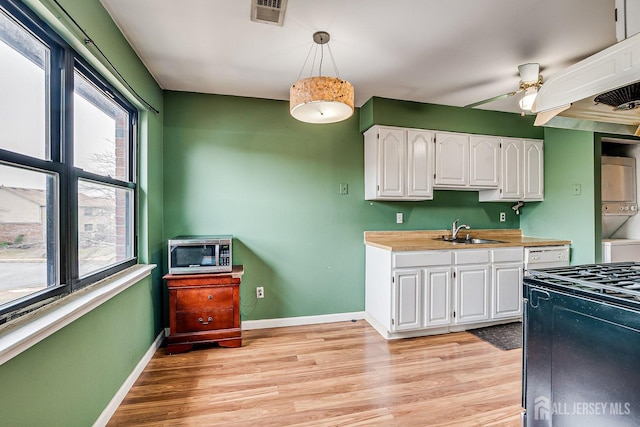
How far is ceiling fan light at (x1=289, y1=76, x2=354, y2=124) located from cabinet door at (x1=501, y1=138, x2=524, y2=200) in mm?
2492

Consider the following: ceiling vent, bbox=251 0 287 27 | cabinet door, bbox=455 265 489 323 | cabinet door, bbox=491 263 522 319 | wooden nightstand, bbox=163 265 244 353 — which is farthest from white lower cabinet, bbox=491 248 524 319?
ceiling vent, bbox=251 0 287 27

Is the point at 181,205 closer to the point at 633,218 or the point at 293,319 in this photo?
the point at 293,319

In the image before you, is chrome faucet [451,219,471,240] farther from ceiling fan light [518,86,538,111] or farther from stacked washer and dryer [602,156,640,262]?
stacked washer and dryer [602,156,640,262]

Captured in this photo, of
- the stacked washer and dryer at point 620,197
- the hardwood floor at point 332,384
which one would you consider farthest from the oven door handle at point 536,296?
the stacked washer and dryer at point 620,197

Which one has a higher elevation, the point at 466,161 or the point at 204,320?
the point at 466,161

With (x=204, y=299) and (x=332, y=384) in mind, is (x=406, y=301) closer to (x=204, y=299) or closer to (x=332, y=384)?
(x=332, y=384)

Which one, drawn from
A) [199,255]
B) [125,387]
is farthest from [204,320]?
[125,387]

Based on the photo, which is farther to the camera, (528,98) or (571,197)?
(571,197)

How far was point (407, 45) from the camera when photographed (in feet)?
7.20

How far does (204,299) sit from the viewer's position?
8.71ft

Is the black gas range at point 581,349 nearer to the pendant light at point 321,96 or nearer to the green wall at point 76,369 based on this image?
the pendant light at point 321,96

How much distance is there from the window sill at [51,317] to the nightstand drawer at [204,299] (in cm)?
72

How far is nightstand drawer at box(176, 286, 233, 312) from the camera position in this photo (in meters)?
2.62

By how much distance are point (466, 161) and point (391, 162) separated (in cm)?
97
